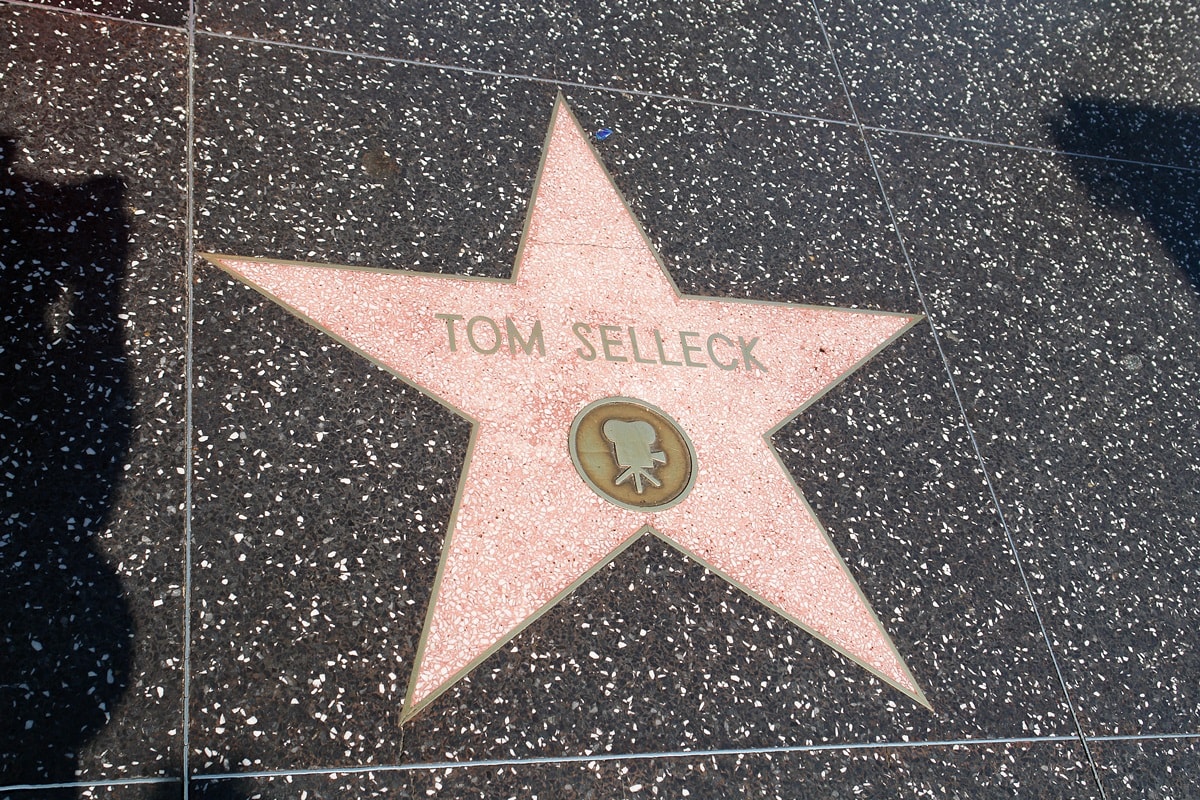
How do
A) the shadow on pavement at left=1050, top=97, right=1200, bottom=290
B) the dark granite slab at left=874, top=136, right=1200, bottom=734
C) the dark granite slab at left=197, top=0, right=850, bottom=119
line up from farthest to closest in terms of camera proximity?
the shadow on pavement at left=1050, top=97, right=1200, bottom=290 < the dark granite slab at left=197, top=0, right=850, bottom=119 < the dark granite slab at left=874, top=136, right=1200, bottom=734

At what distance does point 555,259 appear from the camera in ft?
6.57

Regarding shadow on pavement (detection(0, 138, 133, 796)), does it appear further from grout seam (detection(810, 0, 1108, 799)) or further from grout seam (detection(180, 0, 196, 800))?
grout seam (detection(810, 0, 1108, 799))

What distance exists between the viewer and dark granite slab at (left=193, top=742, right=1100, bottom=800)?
4.42 feet

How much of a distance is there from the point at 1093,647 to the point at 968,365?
2.43 feet

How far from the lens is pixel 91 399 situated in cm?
154

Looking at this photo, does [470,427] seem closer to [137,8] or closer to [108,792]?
[108,792]

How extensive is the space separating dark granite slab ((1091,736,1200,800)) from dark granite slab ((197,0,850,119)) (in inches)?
72.8

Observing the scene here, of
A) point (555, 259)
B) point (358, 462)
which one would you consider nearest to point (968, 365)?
point (555, 259)

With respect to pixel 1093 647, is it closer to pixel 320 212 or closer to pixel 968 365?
pixel 968 365

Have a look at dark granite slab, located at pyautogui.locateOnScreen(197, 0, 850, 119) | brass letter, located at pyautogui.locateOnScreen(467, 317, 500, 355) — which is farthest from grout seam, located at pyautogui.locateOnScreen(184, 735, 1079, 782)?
dark granite slab, located at pyautogui.locateOnScreen(197, 0, 850, 119)

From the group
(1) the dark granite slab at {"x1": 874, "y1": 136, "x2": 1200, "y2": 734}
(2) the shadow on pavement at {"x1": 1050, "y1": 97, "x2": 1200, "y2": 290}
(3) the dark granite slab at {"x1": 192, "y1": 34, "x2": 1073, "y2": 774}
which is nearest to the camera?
(3) the dark granite slab at {"x1": 192, "y1": 34, "x2": 1073, "y2": 774}

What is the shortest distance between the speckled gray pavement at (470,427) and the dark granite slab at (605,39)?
0.01m

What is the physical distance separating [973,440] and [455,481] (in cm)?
129

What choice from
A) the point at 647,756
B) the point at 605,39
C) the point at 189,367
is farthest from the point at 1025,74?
the point at 189,367
